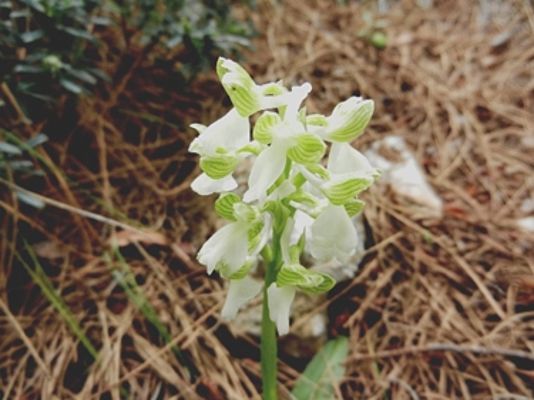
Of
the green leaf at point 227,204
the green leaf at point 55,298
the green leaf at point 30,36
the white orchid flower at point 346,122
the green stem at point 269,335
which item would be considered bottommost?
the green leaf at point 55,298

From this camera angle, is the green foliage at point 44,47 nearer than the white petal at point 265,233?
No

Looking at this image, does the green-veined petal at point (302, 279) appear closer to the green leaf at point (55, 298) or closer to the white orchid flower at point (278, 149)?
the white orchid flower at point (278, 149)

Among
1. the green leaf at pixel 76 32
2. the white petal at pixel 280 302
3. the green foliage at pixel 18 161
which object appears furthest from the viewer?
the green leaf at pixel 76 32

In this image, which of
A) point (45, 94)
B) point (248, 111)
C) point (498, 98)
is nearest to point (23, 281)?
point (45, 94)

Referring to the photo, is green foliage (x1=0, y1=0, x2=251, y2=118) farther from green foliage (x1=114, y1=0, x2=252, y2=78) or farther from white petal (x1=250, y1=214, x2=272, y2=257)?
white petal (x1=250, y1=214, x2=272, y2=257)

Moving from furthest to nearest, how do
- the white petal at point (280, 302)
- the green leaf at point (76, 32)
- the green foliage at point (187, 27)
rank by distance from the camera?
the green foliage at point (187, 27) < the green leaf at point (76, 32) < the white petal at point (280, 302)

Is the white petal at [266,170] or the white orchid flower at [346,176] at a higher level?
the white petal at [266,170]

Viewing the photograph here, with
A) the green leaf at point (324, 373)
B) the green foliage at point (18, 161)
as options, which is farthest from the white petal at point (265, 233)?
the green foliage at point (18, 161)

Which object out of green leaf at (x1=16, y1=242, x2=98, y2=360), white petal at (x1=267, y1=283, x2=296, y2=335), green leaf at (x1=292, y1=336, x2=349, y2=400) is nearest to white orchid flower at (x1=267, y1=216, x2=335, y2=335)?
white petal at (x1=267, y1=283, x2=296, y2=335)

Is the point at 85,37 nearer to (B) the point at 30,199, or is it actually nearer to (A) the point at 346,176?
(B) the point at 30,199
